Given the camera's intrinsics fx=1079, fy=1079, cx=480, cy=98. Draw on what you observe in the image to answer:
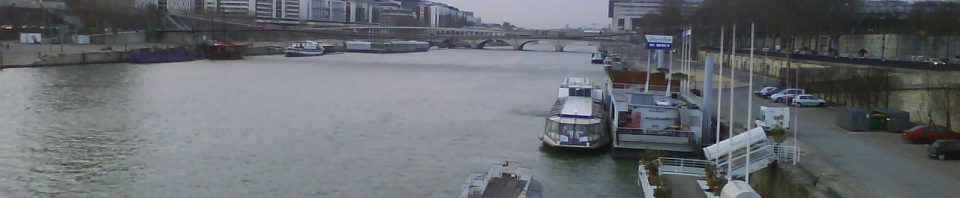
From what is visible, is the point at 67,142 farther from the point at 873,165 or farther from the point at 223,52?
the point at 223,52

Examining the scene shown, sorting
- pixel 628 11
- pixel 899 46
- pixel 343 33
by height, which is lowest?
pixel 343 33

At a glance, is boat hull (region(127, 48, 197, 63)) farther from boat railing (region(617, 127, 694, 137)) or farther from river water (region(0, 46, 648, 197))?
boat railing (region(617, 127, 694, 137))

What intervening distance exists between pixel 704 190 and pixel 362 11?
94.1 metres

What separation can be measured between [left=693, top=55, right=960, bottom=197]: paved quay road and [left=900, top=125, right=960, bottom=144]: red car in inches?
4.9

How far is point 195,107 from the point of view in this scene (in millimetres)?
15812

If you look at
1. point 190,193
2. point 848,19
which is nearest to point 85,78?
point 190,193

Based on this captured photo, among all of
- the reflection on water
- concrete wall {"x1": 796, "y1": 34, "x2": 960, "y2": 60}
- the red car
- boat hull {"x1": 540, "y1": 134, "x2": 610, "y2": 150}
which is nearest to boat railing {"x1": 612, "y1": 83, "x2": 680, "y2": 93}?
boat hull {"x1": 540, "y1": 134, "x2": 610, "y2": 150}

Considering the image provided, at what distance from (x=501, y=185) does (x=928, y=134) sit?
4841 millimetres

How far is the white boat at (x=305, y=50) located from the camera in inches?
1724

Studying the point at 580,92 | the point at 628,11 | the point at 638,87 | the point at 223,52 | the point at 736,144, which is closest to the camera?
the point at 736,144

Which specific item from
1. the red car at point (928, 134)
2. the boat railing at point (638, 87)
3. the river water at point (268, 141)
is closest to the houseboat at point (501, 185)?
the river water at point (268, 141)

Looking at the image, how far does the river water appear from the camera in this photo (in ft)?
29.1

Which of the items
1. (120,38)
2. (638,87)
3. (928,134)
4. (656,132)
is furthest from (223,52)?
(928,134)

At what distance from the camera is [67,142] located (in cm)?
1117
